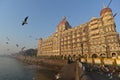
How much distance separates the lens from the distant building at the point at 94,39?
55.7m

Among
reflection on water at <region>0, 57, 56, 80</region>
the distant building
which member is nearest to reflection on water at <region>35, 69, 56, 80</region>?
reflection on water at <region>0, 57, 56, 80</region>

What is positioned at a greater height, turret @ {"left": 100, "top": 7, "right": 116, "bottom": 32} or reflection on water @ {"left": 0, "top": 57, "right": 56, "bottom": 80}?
turret @ {"left": 100, "top": 7, "right": 116, "bottom": 32}

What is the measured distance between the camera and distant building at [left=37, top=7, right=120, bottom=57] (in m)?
55.7

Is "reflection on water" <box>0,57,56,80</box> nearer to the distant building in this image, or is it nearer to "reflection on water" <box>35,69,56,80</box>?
"reflection on water" <box>35,69,56,80</box>

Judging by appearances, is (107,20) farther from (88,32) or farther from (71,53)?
(71,53)

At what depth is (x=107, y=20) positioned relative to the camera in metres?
59.8

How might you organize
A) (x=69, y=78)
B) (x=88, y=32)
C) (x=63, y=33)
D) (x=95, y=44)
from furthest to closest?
1. (x=63, y=33)
2. (x=88, y=32)
3. (x=95, y=44)
4. (x=69, y=78)

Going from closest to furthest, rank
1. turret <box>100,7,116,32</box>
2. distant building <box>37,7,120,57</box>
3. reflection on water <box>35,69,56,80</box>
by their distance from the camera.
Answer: reflection on water <box>35,69,56,80</box> < distant building <box>37,7,120,57</box> < turret <box>100,7,116,32</box>

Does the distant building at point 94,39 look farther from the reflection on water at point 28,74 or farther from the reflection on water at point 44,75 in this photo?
the reflection on water at point 28,74

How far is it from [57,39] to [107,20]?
162 ft

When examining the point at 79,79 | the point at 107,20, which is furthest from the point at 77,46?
the point at 79,79

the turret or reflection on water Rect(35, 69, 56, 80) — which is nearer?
reflection on water Rect(35, 69, 56, 80)

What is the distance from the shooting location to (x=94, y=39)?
65.5 metres

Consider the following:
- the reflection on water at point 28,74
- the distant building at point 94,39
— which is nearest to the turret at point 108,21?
the distant building at point 94,39
